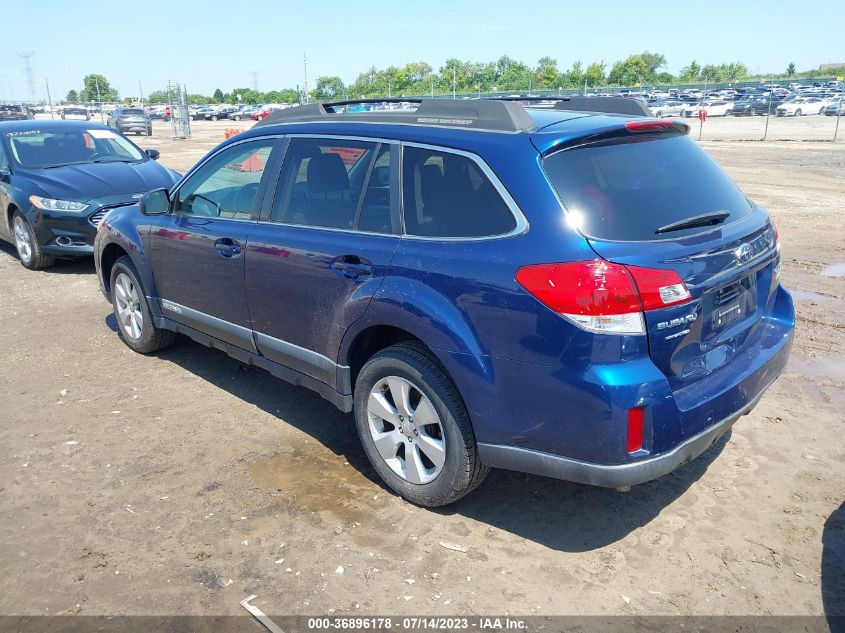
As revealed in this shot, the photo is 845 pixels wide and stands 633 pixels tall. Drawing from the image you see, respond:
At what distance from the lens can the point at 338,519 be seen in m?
3.60

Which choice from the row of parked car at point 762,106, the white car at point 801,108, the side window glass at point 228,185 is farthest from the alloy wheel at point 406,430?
the white car at point 801,108

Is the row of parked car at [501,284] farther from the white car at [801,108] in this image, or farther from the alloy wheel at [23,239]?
the white car at [801,108]

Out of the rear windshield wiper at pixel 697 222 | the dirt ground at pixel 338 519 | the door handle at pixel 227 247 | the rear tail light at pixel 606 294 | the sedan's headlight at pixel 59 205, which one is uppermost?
the rear windshield wiper at pixel 697 222

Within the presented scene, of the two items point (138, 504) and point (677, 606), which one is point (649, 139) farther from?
point (138, 504)

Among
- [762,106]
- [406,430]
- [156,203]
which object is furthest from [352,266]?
[762,106]

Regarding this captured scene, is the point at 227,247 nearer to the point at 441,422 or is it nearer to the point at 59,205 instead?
the point at 441,422

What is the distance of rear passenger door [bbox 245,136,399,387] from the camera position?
3646 mm

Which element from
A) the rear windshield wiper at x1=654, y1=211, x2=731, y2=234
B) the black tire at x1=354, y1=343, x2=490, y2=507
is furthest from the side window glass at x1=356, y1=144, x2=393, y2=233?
the rear windshield wiper at x1=654, y1=211, x2=731, y2=234

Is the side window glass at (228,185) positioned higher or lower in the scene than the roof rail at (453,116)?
lower

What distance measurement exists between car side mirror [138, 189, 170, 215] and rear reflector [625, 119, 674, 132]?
3.29 m

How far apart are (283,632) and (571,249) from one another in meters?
1.91

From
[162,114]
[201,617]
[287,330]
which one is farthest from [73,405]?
[162,114]

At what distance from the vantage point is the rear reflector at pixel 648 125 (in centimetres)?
342

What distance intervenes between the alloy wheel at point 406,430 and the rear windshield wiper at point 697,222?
134cm
